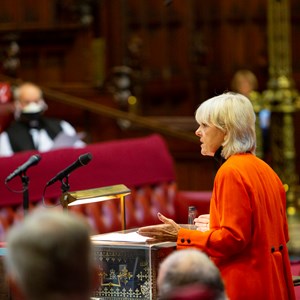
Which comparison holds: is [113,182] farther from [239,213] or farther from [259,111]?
[239,213]

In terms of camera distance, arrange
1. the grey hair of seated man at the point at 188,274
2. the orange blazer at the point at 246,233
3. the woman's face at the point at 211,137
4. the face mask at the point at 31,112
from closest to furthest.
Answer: the grey hair of seated man at the point at 188,274 → the orange blazer at the point at 246,233 → the woman's face at the point at 211,137 → the face mask at the point at 31,112

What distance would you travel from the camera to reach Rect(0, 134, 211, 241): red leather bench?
671 cm

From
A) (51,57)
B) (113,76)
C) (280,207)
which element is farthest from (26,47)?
(280,207)

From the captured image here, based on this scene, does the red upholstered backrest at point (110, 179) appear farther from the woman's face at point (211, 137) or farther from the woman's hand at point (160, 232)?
the woman's face at point (211, 137)

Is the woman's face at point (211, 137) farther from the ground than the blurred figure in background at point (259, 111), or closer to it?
closer to it

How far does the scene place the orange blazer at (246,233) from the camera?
418 cm

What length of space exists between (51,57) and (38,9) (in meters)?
0.67

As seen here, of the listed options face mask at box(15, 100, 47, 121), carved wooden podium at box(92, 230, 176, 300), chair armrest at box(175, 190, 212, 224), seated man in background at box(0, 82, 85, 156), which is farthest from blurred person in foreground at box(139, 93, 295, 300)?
face mask at box(15, 100, 47, 121)

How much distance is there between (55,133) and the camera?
363 inches

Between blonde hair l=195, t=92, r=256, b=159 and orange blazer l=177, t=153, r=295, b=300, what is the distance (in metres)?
0.06

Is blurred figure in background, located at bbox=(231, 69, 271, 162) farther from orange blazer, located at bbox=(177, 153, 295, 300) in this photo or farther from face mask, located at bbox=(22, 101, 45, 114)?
orange blazer, located at bbox=(177, 153, 295, 300)

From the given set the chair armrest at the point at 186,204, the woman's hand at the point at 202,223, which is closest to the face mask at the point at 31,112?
the chair armrest at the point at 186,204

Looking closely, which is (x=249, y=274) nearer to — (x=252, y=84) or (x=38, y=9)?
(x=252, y=84)

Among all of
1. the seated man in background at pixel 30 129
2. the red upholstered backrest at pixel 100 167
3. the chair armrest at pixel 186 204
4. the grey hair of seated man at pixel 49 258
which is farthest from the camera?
the seated man in background at pixel 30 129
